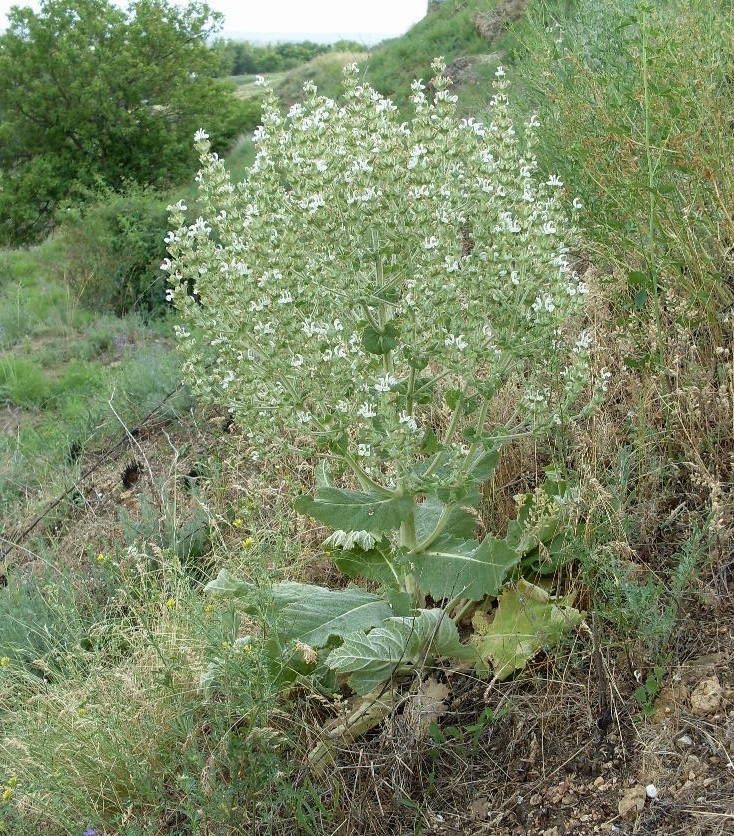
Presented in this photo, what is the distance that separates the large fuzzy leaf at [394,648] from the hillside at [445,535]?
1 cm

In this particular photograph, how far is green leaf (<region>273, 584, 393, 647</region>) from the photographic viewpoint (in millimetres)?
2822

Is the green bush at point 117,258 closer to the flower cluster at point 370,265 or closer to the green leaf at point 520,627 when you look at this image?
the flower cluster at point 370,265

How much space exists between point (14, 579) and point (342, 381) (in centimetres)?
292

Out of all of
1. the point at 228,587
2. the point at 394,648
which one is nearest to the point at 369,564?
the point at 394,648

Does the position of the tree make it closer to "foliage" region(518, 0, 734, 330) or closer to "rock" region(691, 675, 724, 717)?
"foliage" region(518, 0, 734, 330)

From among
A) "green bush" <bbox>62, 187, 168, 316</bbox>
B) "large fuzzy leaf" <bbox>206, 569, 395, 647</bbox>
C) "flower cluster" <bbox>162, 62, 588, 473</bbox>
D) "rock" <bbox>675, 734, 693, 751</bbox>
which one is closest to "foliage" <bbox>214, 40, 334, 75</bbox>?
"green bush" <bbox>62, 187, 168, 316</bbox>

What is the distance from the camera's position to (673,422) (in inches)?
125

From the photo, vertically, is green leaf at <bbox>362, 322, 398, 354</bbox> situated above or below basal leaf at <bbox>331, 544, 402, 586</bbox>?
above

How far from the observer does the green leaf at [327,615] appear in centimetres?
282

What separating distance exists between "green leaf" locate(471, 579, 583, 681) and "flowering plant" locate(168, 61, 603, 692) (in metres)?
0.07

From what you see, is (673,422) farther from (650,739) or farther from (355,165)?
(355,165)

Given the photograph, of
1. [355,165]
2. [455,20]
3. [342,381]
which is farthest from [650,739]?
[455,20]

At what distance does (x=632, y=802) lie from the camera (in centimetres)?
232

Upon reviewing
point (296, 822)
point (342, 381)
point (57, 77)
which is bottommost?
point (296, 822)
